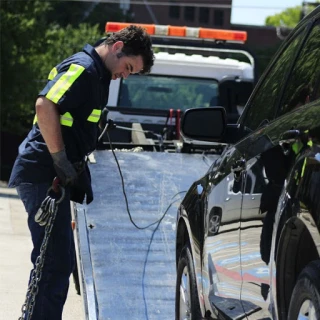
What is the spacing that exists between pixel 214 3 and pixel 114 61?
60419 millimetres

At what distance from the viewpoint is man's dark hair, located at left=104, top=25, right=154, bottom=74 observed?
560cm

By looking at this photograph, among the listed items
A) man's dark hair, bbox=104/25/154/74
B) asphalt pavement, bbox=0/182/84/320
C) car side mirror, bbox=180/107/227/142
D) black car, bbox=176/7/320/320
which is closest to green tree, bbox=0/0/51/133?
asphalt pavement, bbox=0/182/84/320

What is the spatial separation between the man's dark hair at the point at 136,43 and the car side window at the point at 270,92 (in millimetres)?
854

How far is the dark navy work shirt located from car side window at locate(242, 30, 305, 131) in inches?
37.8

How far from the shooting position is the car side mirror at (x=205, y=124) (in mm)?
4949

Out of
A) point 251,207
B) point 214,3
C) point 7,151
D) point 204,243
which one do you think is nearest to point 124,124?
point 204,243

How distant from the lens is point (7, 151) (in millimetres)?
28188

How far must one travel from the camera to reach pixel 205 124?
16.3 ft

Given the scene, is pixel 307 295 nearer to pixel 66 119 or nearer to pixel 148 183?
Answer: pixel 66 119

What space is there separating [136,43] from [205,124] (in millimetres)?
890

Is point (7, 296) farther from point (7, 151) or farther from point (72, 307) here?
point (7, 151)

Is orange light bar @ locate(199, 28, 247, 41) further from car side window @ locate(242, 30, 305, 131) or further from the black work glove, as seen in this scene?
car side window @ locate(242, 30, 305, 131)

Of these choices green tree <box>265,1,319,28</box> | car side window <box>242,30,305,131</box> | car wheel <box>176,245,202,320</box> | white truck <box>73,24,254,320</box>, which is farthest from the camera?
green tree <box>265,1,319,28</box>

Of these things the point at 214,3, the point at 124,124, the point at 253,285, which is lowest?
the point at 214,3
